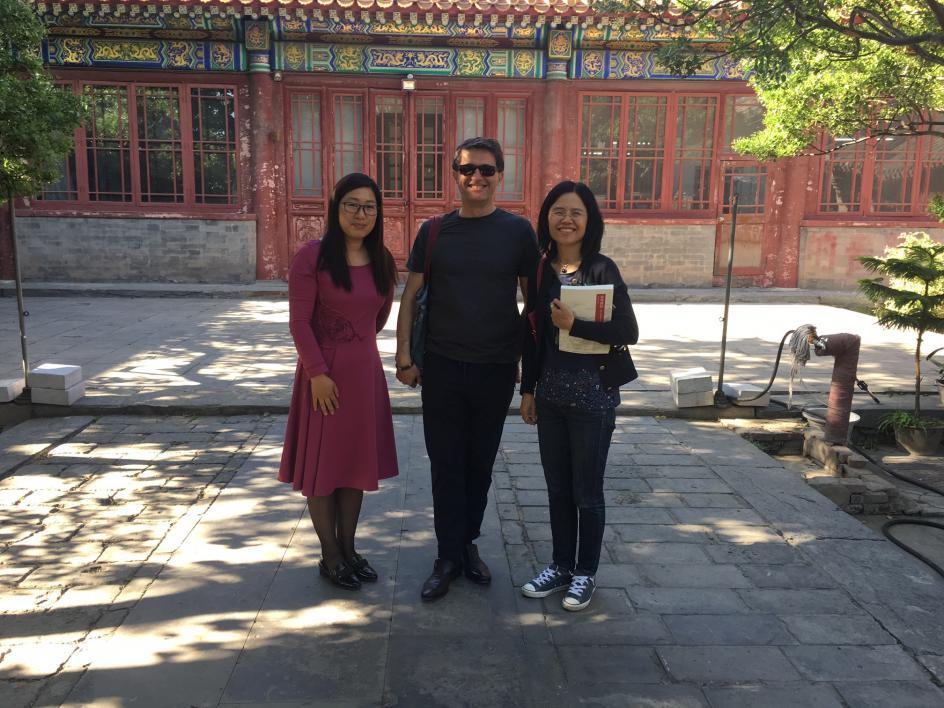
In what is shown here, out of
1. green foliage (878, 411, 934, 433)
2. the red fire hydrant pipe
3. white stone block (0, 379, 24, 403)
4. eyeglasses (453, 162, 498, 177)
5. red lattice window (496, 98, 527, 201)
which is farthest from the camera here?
red lattice window (496, 98, 527, 201)

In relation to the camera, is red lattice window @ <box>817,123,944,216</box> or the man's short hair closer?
the man's short hair

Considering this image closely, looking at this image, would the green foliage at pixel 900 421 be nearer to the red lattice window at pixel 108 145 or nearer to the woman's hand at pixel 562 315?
the woman's hand at pixel 562 315

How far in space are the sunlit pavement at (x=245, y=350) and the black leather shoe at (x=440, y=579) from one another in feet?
9.51

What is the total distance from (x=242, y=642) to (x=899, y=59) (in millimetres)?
5732

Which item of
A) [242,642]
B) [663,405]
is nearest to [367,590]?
[242,642]

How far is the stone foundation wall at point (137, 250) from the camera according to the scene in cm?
1295

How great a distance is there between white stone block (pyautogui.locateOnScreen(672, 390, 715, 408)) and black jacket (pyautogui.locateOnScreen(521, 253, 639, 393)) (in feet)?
10.7

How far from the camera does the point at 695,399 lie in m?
6.07

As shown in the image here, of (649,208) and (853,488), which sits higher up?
(649,208)

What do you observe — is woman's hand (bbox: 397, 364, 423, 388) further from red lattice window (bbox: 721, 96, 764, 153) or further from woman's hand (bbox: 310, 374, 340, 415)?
red lattice window (bbox: 721, 96, 764, 153)

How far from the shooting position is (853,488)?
180 inches

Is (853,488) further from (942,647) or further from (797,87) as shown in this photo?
(797,87)

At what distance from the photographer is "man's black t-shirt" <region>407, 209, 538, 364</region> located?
3.06 m

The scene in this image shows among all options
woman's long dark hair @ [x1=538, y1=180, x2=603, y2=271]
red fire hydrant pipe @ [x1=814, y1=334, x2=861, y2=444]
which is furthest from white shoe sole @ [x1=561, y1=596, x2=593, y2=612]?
red fire hydrant pipe @ [x1=814, y1=334, x2=861, y2=444]
